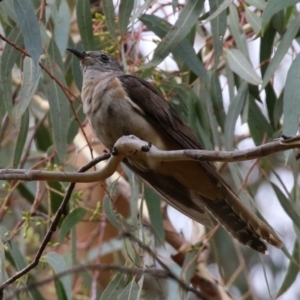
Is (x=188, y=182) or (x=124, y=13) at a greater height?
(x=124, y=13)

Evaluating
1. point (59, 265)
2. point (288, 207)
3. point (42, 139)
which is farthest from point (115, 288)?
point (42, 139)

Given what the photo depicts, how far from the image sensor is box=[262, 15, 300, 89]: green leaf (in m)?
3.10

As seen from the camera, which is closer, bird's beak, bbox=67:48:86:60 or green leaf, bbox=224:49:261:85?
green leaf, bbox=224:49:261:85

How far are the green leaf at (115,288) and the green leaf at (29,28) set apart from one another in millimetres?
913

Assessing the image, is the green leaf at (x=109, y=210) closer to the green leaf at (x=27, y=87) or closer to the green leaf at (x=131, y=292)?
the green leaf at (x=131, y=292)

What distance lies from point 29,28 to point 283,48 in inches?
45.7

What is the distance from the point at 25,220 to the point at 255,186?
224cm

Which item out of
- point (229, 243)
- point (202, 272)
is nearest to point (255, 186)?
point (229, 243)

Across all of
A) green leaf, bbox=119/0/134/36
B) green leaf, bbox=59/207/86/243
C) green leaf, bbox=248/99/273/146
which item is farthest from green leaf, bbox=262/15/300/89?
green leaf, bbox=59/207/86/243

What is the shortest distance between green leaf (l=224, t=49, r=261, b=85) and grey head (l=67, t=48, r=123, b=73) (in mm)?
542

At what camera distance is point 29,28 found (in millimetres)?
2570

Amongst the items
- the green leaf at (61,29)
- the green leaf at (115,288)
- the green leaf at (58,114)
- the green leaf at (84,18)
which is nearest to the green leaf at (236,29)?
the green leaf at (84,18)

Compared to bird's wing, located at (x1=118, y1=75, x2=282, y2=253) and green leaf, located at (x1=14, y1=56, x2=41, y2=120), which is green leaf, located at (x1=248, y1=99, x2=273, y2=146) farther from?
green leaf, located at (x1=14, y1=56, x2=41, y2=120)

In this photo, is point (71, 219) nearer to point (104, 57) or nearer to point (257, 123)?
point (104, 57)
